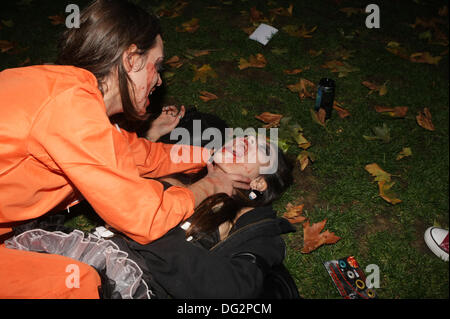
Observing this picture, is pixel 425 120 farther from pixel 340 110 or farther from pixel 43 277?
pixel 43 277

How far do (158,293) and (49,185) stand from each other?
102cm

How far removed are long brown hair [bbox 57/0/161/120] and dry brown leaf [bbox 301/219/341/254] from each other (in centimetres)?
193

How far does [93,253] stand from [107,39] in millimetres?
1379

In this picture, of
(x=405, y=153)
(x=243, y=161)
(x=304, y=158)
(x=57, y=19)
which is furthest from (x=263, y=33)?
(x=57, y=19)

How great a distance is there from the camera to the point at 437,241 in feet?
8.85

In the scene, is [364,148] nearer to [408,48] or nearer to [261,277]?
[261,277]

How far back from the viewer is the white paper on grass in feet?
16.5

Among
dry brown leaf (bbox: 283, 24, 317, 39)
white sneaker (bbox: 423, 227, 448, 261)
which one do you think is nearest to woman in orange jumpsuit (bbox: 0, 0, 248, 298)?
white sneaker (bbox: 423, 227, 448, 261)

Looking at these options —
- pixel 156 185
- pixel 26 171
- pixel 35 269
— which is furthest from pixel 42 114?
pixel 35 269

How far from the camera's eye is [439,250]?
105 inches

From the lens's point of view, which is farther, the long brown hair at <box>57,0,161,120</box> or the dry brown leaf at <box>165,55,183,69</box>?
the dry brown leaf at <box>165,55,183,69</box>

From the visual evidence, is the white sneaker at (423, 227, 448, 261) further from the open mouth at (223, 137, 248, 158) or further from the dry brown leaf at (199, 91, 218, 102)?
the dry brown leaf at (199, 91, 218, 102)

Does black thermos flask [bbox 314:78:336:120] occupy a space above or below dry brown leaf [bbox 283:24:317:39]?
below

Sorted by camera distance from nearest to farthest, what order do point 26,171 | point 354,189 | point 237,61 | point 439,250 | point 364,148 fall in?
point 26,171
point 439,250
point 354,189
point 364,148
point 237,61
